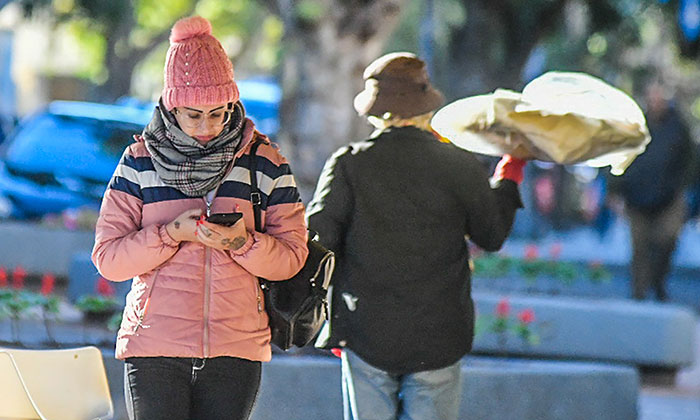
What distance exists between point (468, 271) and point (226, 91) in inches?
55.6

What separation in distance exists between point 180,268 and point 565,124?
182cm

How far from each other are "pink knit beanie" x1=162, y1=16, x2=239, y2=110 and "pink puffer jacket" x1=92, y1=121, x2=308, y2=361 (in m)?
0.16

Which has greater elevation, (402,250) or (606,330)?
Result: (402,250)

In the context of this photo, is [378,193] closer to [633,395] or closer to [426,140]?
[426,140]

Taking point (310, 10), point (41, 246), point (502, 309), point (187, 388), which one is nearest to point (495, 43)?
point (41, 246)

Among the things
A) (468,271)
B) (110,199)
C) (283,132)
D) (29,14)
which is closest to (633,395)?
(468,271)

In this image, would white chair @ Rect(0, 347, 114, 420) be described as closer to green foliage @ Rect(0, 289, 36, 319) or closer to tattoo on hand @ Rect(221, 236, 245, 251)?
tattoo on hand @ Rect(221, 236, 245, 251)

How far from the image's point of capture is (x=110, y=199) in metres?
4.05

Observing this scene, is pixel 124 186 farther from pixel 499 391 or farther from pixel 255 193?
pixel 499 391

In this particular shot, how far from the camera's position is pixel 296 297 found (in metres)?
4.19

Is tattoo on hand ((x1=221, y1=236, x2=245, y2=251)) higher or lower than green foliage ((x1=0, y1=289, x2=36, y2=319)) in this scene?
higher

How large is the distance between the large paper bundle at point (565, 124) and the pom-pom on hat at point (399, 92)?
30 cm

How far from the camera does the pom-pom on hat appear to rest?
502 centimetres

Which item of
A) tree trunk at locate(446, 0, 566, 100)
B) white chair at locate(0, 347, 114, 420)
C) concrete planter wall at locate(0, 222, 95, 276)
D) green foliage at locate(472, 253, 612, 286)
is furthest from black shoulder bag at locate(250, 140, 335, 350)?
tree trunk at locate(446, 0, 566, 100)
